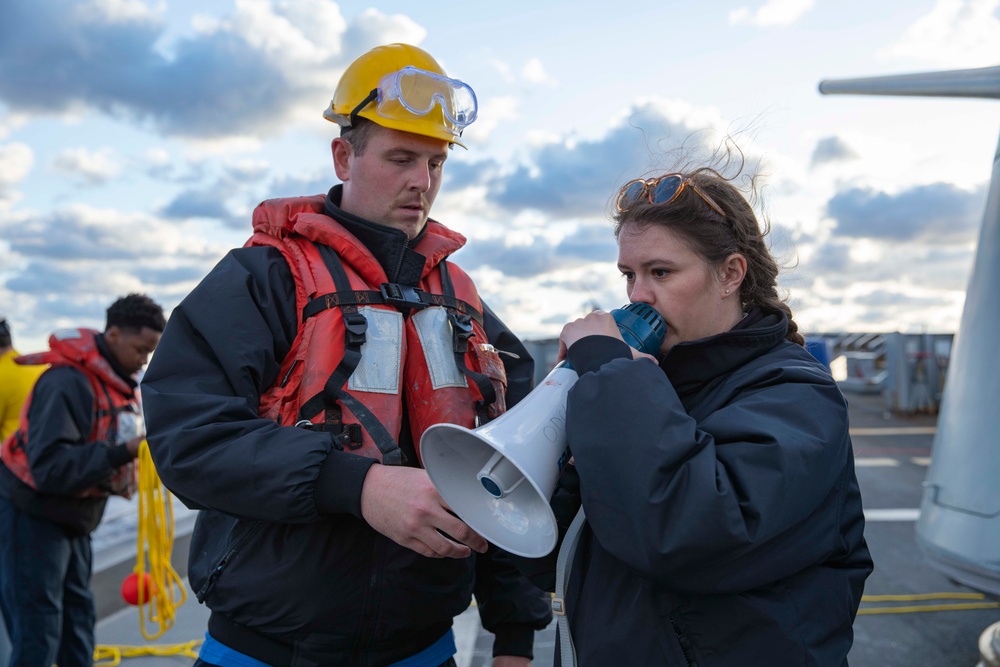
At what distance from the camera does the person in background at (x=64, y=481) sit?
461cm

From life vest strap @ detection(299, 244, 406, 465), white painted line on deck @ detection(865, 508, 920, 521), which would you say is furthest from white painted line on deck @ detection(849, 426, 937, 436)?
life vest strap @ detection(299, 244, 406, 465)

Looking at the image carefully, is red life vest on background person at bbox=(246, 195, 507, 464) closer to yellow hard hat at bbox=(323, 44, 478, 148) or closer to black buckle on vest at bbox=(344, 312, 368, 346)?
black buckle on vest at bbox=(344, 312, 368, 346)

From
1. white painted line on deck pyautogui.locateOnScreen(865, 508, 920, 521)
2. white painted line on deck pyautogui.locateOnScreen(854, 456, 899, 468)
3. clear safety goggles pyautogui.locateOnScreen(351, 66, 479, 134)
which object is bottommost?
white painted line on deck pyautogui.locateOnScreen(865, 508, 920, 521)

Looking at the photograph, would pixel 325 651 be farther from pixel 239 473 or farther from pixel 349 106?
pixel 349 106

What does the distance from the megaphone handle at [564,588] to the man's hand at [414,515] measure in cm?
19

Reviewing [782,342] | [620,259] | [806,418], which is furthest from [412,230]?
[806,418]

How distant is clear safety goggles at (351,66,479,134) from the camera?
2.44 m

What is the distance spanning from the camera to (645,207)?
2.09 m

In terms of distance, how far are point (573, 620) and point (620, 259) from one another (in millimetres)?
925

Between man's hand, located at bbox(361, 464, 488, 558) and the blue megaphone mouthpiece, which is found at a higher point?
the blue megaphone mouthpiece

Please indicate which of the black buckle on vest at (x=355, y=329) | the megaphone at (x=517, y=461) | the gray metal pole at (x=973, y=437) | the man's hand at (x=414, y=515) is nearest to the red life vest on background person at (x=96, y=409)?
the black buckle on vest at (x=355, y=329)

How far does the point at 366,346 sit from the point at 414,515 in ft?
1.81

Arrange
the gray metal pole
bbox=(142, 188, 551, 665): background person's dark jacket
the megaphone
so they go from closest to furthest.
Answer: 1. the megaphone
2. bbox=(142, 188, 551, 665): background person's dark jacket
3. the gray metal pole

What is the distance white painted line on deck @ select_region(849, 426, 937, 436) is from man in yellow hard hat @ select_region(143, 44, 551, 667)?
1740 cm
